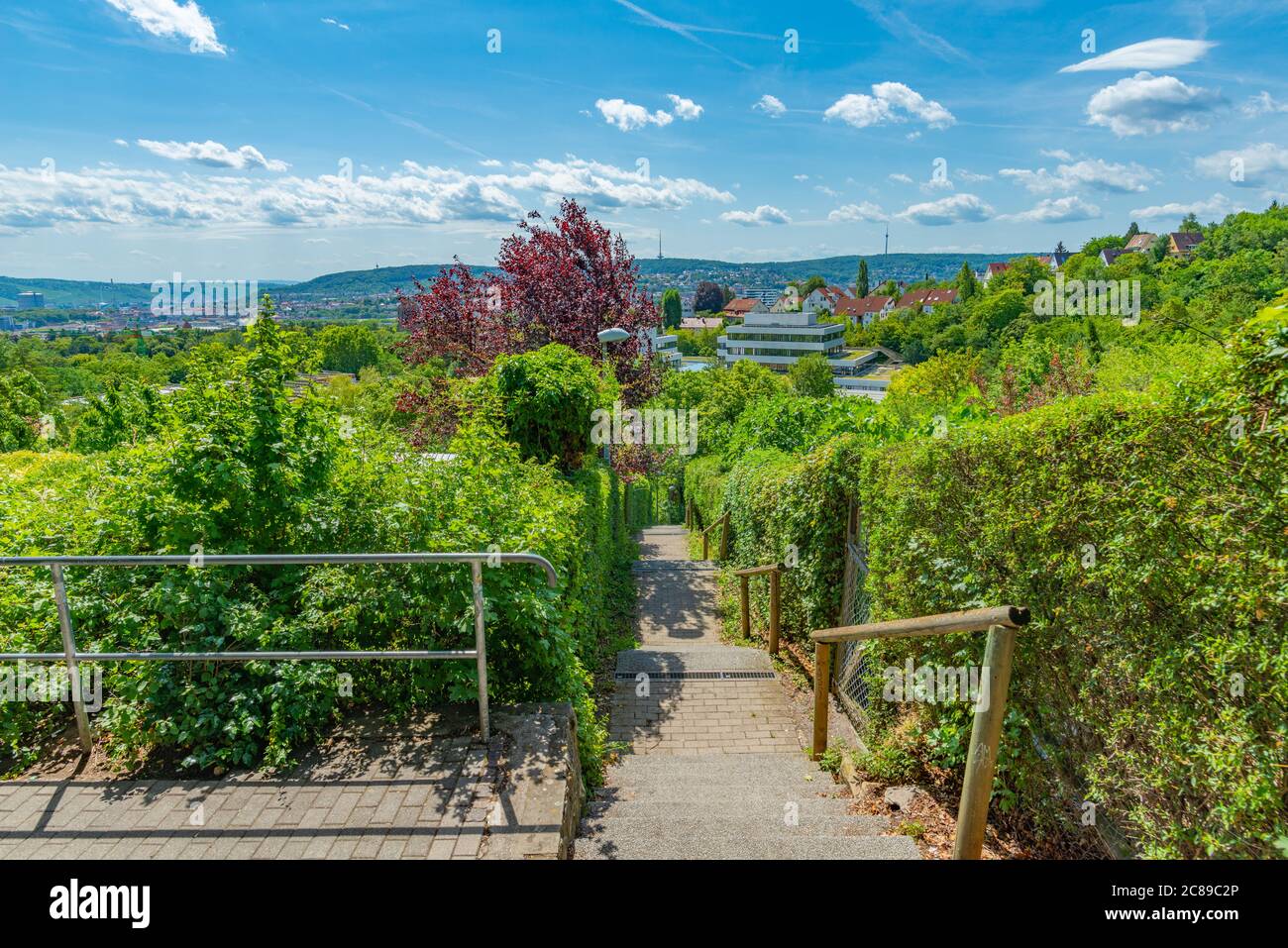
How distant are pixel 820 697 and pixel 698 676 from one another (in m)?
2.36

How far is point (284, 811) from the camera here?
121 inches

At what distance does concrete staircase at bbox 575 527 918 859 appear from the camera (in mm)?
3271

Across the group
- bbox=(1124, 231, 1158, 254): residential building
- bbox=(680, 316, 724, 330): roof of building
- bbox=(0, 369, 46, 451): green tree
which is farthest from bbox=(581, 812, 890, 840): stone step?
bbox=(1124, 231, 1158, 254): residential building

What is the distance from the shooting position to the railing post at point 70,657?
331cm

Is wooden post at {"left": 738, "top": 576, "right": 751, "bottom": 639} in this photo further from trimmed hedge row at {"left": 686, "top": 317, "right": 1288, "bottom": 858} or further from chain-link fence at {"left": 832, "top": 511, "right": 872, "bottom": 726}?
trimmed hedge row at {"left": 686, "top": 317, "right": 1288, "bottom": 858}

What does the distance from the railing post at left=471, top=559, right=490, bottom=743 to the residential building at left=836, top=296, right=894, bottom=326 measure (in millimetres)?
141652

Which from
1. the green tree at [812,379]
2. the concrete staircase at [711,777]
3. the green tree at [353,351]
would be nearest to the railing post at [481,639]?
the concrete staircase at [711,777]

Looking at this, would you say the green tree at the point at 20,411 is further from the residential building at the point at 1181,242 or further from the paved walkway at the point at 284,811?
the residential building at the point at 1181,242

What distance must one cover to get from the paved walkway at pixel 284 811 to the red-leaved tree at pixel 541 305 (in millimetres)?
10476

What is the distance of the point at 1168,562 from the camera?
220 centimetres

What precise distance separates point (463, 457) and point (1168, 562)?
426 centimetres
